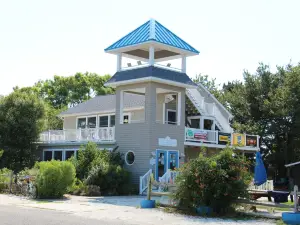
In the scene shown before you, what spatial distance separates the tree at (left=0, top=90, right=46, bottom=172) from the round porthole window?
824cm

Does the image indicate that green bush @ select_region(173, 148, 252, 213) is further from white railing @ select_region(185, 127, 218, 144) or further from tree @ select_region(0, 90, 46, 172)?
tree @ select_region(0, 90, 46, 172)

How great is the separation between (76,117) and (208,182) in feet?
78.9

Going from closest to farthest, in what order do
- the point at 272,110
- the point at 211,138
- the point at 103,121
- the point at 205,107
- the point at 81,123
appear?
the point at 211,138
the point at 205,107
the point at 103,121
the point at 81,123
the point at 272,110

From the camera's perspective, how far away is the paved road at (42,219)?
14.3 m

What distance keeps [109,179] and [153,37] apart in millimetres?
8578

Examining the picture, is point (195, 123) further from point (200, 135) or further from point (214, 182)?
point (214, 182)

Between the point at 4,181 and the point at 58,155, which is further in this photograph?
the point at 58,155

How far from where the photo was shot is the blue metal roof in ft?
97.6

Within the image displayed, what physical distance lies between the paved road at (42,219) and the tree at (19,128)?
18.0m

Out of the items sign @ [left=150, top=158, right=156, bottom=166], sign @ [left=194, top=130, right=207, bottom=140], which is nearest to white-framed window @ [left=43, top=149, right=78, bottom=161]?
sign @ [left=150, top=158, right=156, bottom=166]

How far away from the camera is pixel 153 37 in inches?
1155

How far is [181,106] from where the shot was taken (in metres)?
31.7

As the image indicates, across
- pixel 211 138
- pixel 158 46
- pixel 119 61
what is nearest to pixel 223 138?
pixel 211 138

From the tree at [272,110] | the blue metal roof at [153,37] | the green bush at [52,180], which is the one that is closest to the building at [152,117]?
the blue metal roof at [153,37]
